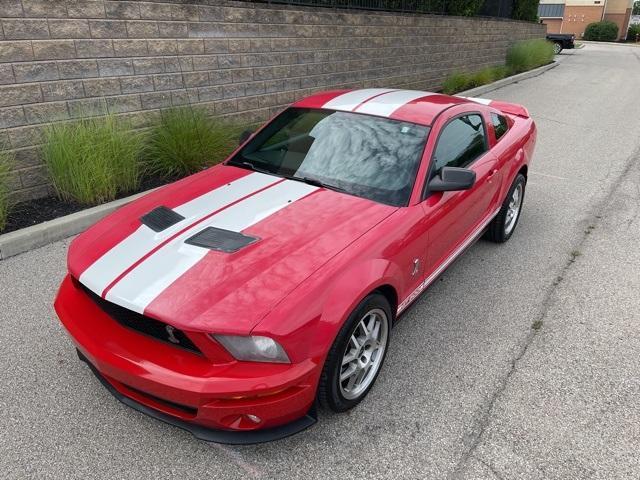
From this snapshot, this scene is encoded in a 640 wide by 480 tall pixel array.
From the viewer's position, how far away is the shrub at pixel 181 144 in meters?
5.86

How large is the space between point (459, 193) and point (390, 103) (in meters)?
0.88

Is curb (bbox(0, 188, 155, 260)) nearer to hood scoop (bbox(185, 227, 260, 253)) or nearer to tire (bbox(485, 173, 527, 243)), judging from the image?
hood scoop (bbox(185, 227, 260, 253))

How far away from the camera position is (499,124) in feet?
15.0

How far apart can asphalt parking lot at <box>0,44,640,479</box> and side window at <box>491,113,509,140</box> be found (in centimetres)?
106

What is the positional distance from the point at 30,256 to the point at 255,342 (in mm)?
3154

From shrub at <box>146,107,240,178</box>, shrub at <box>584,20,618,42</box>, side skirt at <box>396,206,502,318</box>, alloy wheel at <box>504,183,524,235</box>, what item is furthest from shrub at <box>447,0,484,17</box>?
shrub at <box>584,20,618,42</box>

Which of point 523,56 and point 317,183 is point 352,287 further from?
point 523,56

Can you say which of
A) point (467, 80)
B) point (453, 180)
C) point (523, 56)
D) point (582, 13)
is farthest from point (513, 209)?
point (582, 13)

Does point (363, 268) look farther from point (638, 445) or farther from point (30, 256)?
point (30, 256)

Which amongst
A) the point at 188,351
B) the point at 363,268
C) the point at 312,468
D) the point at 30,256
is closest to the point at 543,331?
the point at 363,268

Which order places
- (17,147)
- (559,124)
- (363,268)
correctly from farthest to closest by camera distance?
(559,124) < (17,147) < (363,268)

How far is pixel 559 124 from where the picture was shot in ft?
32.6

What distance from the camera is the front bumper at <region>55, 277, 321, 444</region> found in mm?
2137

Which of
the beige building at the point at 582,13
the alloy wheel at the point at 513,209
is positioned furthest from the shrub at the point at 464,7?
the beige building at the point at 582,13
